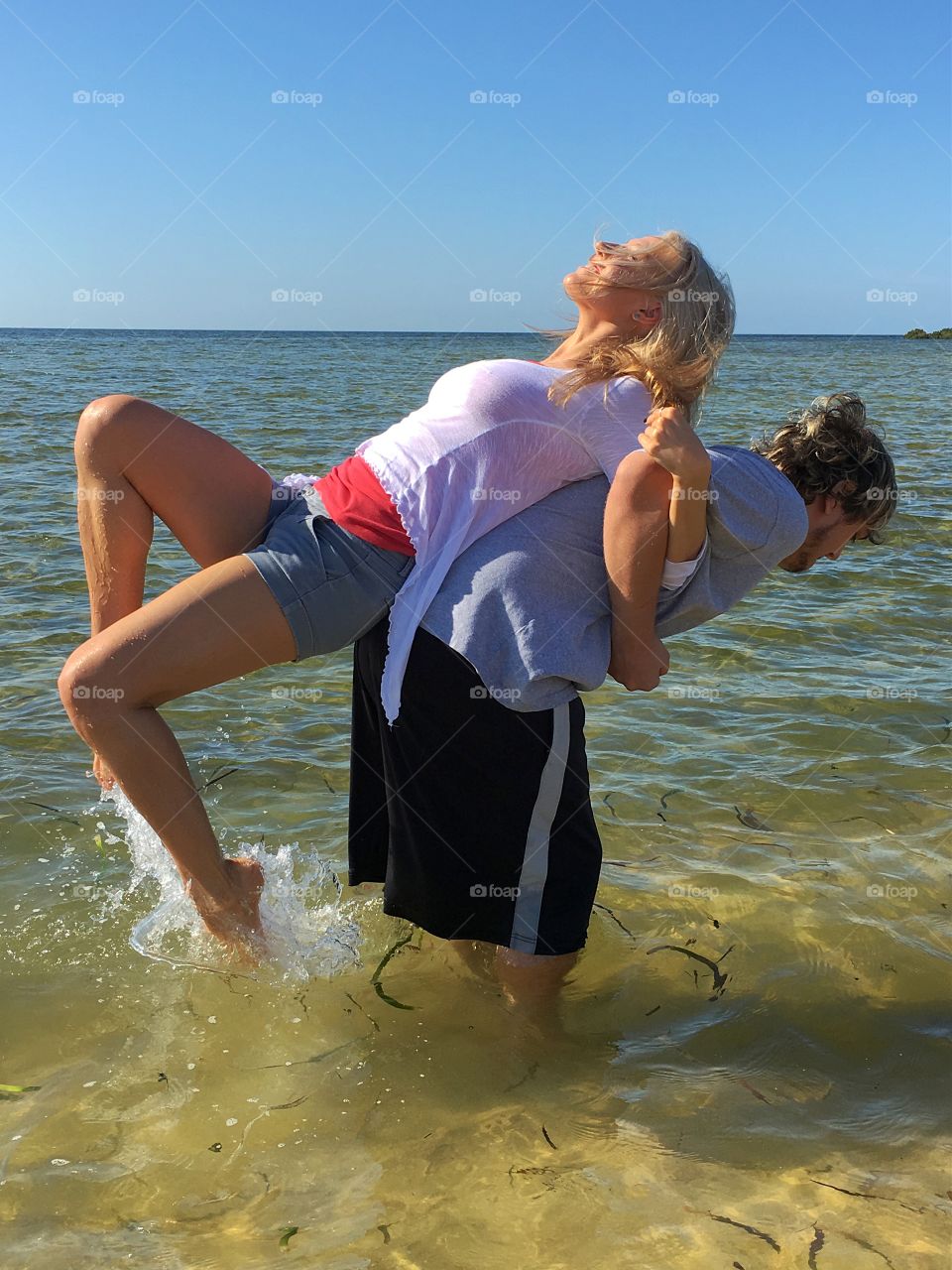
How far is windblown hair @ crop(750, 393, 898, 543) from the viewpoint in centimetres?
296

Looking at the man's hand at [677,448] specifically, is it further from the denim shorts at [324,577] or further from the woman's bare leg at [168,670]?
the woman's bare leg at [168,670]

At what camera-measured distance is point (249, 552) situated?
2.76 metres

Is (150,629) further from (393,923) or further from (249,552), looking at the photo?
(393,923)

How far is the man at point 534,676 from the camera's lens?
9.07 feet

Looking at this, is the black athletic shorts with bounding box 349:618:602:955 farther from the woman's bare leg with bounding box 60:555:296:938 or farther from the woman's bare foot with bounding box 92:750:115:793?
the woman's bare foot with bounding box 92:750:115:793

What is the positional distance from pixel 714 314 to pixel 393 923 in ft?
7.09

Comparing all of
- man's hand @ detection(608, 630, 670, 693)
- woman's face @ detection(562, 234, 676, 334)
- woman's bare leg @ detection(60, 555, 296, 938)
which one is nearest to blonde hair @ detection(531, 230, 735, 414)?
woman's face @ detection(562, 234, 676, 334)

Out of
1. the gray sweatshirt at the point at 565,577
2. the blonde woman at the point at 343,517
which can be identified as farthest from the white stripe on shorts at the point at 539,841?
the blonde woman at the point at 343,517

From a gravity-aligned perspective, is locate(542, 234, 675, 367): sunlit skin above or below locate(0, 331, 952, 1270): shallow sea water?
above

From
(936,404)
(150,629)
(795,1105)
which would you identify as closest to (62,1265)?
(150,629)

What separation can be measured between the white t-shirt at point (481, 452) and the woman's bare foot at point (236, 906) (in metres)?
0.62

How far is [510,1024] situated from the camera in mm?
3299

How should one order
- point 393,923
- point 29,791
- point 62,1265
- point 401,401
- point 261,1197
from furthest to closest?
point 401,401 < point 29,791 < point 393,923 < point 261,1197 < point 62,1265

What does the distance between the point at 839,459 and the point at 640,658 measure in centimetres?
73
